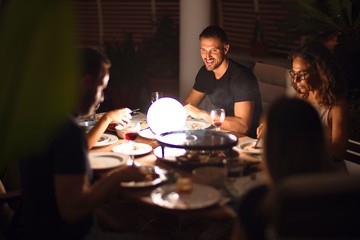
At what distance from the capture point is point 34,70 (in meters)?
0.97

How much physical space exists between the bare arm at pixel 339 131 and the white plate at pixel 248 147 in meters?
0.42

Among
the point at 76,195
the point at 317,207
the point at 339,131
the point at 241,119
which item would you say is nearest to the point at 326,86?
the point at 339,131

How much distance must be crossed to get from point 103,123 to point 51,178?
867 millimetres

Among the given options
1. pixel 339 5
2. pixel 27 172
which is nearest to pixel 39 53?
pixel 27 172

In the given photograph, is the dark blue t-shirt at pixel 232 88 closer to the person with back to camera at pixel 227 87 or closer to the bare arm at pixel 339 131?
the person with back to camera at pixel 227 87

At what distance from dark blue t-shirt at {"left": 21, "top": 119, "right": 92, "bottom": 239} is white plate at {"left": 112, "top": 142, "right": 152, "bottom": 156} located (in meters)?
0.65

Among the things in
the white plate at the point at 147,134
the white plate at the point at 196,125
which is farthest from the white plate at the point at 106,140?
the white plate at the point at 196,125

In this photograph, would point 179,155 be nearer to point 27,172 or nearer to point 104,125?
point 104,125

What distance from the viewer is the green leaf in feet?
3.01

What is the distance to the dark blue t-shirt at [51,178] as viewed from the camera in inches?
71.7

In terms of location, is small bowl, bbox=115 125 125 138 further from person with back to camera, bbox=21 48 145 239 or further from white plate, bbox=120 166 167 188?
person with back to camera, bbox=21 48 145 239

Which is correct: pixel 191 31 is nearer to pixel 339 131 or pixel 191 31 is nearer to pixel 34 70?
pixel 339 131

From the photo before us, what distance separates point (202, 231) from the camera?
137 inches

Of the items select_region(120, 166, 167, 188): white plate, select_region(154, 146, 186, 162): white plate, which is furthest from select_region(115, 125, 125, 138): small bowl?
select_region(120, 166, 167, 188): white plate
